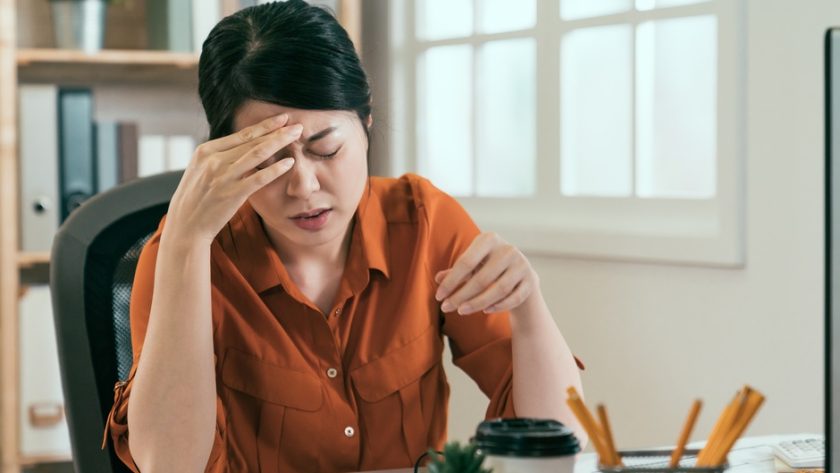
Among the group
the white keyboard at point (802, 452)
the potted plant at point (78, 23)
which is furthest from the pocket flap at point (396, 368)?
the potted plant at point (78, 23)

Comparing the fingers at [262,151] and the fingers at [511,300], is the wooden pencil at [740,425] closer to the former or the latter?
the fingers at [511,300]

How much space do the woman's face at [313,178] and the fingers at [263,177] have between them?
0.17 feet

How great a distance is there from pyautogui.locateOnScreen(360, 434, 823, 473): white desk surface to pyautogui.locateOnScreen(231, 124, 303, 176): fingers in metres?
0.37

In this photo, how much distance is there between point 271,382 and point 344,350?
108mm

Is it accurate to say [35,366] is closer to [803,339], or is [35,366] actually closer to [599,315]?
[599,315]

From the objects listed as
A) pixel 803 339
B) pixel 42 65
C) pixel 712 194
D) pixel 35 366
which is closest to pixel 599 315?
pixel 712 194

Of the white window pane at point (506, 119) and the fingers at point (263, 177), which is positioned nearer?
the fingers at point (263, 177)

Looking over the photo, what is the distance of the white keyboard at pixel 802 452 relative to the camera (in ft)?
3.69

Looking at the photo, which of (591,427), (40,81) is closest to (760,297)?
(591,427)

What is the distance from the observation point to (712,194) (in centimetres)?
212

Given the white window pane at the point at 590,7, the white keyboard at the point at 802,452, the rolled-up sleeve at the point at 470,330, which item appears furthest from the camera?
the white window pane at the point at 590,7

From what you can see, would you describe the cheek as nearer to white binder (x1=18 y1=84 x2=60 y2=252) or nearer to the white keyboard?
the white keyboard

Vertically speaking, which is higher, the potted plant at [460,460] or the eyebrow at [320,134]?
the eyebrow at [320,134]

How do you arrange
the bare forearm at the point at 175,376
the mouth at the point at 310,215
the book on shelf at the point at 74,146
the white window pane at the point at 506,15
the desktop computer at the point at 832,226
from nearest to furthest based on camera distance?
1. the desktop computer at the point at 832,226
2. the bare forearm at the point at 175,376
3. the mouth at the point at 310,215
4. the white window pane at the point at 506,15
5. the book on shelf at the point at 74,146
